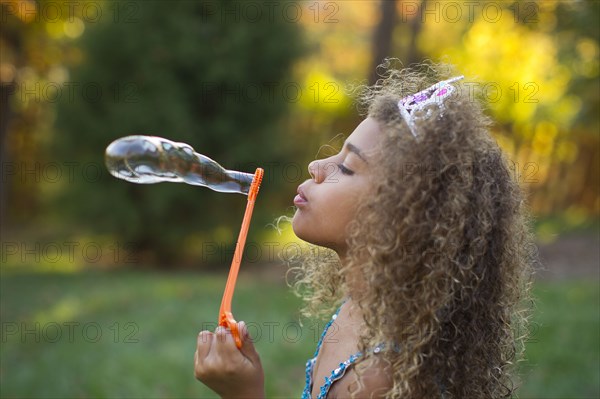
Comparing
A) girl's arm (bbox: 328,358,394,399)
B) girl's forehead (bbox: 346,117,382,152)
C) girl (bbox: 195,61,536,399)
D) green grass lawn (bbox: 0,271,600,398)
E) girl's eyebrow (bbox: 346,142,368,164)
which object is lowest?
green grass lawn (bbox: 0,271,600,398)

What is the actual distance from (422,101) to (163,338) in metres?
4.00

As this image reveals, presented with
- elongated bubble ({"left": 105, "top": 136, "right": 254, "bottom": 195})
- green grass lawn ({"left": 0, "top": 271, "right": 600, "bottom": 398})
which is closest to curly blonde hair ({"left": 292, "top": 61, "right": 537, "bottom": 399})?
elongated bubble ({"left": 105, "top": 136, "right": 254, "bottom": 195})

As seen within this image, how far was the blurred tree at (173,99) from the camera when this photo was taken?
28.1 ft

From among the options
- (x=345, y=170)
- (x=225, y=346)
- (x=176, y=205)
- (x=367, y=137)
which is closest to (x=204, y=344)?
(x=225, y=346)

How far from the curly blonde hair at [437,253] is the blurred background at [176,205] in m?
2.46

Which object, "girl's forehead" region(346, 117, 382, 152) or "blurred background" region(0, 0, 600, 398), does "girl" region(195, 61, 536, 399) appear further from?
"blurred background" region(0, 0, 600, 398)

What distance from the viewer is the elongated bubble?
1738mm

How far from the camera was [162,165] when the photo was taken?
1.80 meters

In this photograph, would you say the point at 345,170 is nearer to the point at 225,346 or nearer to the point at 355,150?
the point at 355,150

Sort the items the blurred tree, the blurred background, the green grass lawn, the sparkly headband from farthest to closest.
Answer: the blurred tree < the blurred background < the green grass lawn < the sparkly headband

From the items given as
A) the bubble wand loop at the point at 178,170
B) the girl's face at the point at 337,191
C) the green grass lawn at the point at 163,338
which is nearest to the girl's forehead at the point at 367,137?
the girl's face at the point at 337,191

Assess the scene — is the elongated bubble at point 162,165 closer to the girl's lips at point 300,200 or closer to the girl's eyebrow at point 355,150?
the girl's lips at point 300,200

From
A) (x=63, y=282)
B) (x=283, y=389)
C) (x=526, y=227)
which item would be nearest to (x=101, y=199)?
(x=63, y=282)

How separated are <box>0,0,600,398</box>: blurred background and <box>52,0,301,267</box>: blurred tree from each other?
18mm
